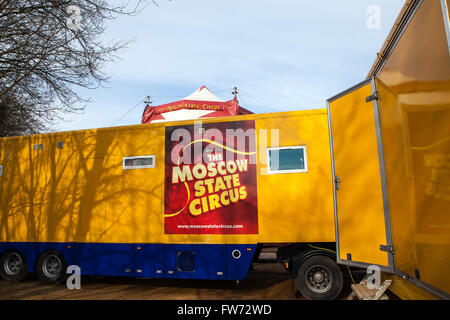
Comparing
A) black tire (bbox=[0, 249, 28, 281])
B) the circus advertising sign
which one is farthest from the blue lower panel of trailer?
black tire (bbox=[0, 249, 28, 281])

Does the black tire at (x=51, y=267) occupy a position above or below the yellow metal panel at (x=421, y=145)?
below

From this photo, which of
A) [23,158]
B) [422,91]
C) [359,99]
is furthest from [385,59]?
[23,158]

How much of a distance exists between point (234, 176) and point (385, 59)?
10.4 feet

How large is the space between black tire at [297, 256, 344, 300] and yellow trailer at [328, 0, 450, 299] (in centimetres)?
68

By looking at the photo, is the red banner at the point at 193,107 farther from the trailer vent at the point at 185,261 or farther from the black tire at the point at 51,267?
the black tire at the point at 51,267

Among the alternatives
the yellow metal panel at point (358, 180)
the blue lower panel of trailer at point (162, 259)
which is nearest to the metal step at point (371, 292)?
the yellow metal panel at point (358, 180)

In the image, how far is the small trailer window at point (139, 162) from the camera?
20.9 feet

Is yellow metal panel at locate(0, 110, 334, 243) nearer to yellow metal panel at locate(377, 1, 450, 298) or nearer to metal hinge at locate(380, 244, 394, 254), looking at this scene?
metal hinge at locate(380, 244, 394, 254)

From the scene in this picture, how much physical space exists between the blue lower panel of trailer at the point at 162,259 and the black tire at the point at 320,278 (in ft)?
3.23

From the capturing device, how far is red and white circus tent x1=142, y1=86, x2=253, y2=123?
55.7 feet

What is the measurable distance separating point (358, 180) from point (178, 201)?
336 cm

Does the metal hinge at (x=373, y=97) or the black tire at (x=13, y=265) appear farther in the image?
the black tire at (x=13, y=265)

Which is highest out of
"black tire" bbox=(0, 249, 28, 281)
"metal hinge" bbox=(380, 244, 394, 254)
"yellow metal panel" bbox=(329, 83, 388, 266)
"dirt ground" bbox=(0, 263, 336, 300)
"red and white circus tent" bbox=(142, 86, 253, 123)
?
"red and white circus tent" bbox=(142, 86, 253, 123)

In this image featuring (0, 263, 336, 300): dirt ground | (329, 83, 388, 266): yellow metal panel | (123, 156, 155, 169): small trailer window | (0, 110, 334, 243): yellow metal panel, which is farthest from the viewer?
(123, 156, 155, 169): small trailer window
